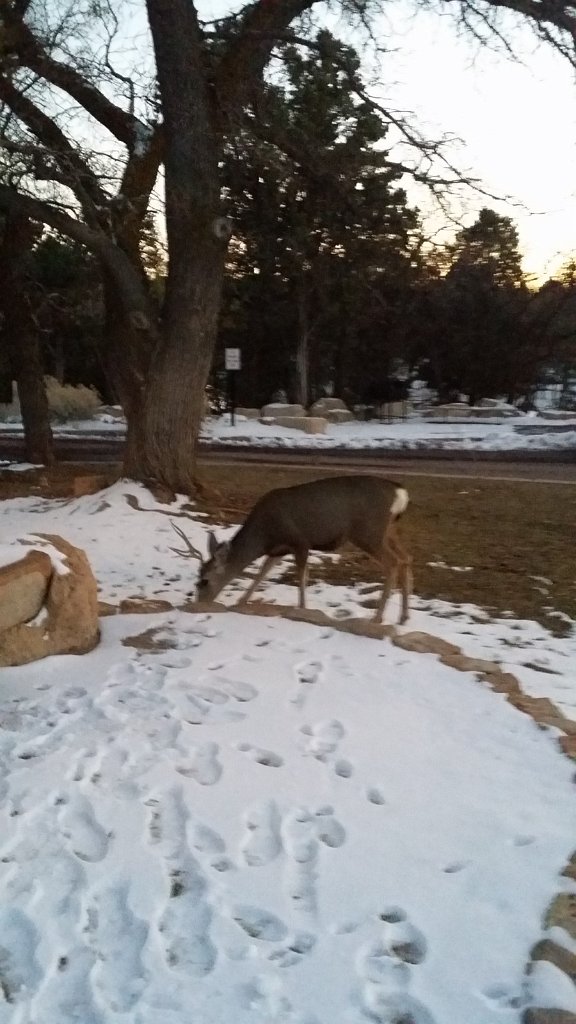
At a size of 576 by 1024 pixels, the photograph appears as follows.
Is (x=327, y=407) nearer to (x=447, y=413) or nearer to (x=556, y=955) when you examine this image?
(x=447, y=413)

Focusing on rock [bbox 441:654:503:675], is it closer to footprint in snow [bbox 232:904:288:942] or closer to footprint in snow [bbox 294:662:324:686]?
footprint in snow [bbox 294:662:324:686]

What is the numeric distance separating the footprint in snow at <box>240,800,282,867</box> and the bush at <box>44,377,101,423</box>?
3312 cm

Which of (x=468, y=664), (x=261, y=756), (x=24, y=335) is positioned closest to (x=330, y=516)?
(x=468, y=664)

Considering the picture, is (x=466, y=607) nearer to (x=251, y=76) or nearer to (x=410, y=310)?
(x=251, y=76)

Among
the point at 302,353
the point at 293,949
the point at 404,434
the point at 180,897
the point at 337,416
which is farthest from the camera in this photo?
the point at 302,353

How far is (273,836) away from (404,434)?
24.7 m

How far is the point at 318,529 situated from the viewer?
751 centimetres

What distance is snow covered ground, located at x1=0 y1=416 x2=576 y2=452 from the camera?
2366cm

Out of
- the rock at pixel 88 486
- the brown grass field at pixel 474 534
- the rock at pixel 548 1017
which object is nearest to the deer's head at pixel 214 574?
the brown grass field at pixel 474 534

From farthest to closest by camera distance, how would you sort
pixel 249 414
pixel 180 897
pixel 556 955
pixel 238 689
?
1. pixel 249 414
2. pixel 238 689
3. pixel 180 897
4. pixel 556 955

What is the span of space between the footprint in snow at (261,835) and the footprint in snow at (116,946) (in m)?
0.50

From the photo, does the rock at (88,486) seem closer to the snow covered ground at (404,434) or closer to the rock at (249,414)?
the snow covered ground at (404,434)

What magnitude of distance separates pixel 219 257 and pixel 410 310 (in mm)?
29062

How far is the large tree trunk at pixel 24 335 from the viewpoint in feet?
52.5
